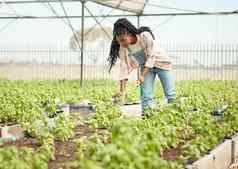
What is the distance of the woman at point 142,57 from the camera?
631 cm

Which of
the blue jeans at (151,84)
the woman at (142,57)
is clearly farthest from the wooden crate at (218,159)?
the blue jeans at (151,84)

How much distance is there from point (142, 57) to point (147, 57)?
18 centimetres

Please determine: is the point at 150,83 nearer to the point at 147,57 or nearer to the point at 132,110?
the point at 147,57

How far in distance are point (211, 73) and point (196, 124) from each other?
16788 mm

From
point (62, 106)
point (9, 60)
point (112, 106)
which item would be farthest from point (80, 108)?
point (9, 60)

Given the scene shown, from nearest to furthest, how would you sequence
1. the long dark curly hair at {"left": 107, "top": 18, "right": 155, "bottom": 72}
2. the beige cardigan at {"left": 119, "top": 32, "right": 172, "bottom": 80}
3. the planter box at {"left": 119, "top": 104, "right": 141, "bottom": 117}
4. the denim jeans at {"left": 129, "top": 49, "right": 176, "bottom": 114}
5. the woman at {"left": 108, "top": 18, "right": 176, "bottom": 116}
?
the long dark curly hair at {"left": 107, "top": 18, "right": 155, "bottom": 72}, the woman at {"left": 108, "top": 18, "right": 176, "bottom": 116}, the beige cardigan at {"left": 119, "top": 32, "right": 172, "bottom": 80}, the denim jeans at {"left": 129, "top": 49, "right": 176, "bottom": 114}, the planter box at {"left": 119, "top": 104, "right": 141, "bottom": 117}

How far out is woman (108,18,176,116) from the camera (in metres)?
6.31

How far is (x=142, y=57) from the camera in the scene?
6.91 m

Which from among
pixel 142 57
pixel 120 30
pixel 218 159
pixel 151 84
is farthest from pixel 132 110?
pixel 218 159

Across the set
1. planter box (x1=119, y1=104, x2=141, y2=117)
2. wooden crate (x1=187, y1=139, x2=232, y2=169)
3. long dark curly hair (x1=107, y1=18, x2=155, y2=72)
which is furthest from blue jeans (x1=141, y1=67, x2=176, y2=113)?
wooden crate (x1=187, y1=139, x2=232, y2=169)

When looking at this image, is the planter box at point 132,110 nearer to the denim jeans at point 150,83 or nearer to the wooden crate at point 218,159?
the denim jeans at point 150,83

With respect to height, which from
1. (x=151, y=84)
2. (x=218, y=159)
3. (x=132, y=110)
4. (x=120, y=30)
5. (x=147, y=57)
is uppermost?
(x=120, y=30)

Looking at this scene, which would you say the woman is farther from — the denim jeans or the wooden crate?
the wooden crate

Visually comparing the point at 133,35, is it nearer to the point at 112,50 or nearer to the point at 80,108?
the point at 112,50
